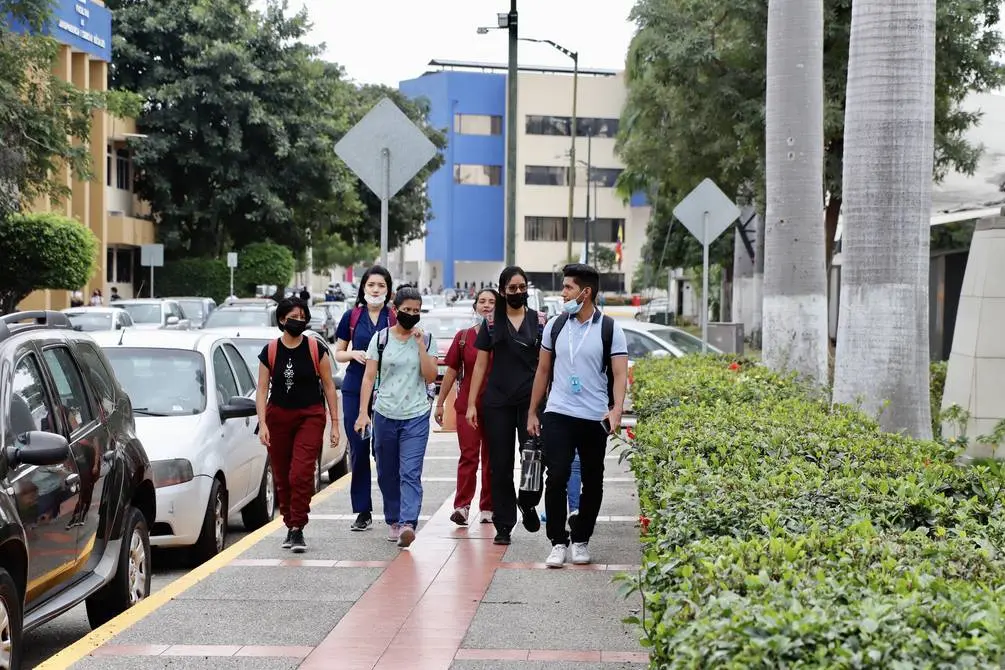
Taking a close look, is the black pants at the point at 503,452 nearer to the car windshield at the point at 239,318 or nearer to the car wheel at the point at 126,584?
the car wheel at the point at 126,584

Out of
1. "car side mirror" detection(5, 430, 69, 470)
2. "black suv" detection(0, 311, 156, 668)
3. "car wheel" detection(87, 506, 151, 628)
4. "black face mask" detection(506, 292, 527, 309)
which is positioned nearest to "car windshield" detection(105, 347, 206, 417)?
"black suv" detection(0, 311, 156, 668)

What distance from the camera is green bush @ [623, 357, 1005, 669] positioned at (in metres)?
3.53

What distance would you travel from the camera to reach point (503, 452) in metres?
9.61

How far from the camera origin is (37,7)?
25.6 meters

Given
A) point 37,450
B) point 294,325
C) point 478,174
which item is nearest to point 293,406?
point 294,325

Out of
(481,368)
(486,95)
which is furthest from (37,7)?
(486,95)

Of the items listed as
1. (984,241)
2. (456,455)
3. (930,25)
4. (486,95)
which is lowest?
(456,455)

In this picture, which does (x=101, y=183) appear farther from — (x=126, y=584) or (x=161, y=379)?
(x=126, y=584)

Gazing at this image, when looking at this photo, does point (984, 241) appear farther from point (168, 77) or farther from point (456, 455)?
point (168, 77)

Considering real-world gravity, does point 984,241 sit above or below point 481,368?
above

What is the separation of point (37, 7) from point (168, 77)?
23.9m

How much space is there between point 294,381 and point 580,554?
7.15ft

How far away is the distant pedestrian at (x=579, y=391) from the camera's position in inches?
331

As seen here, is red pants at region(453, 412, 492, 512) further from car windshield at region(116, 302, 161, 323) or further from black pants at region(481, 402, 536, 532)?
car windshield at region(116, 302, 161, 323)
